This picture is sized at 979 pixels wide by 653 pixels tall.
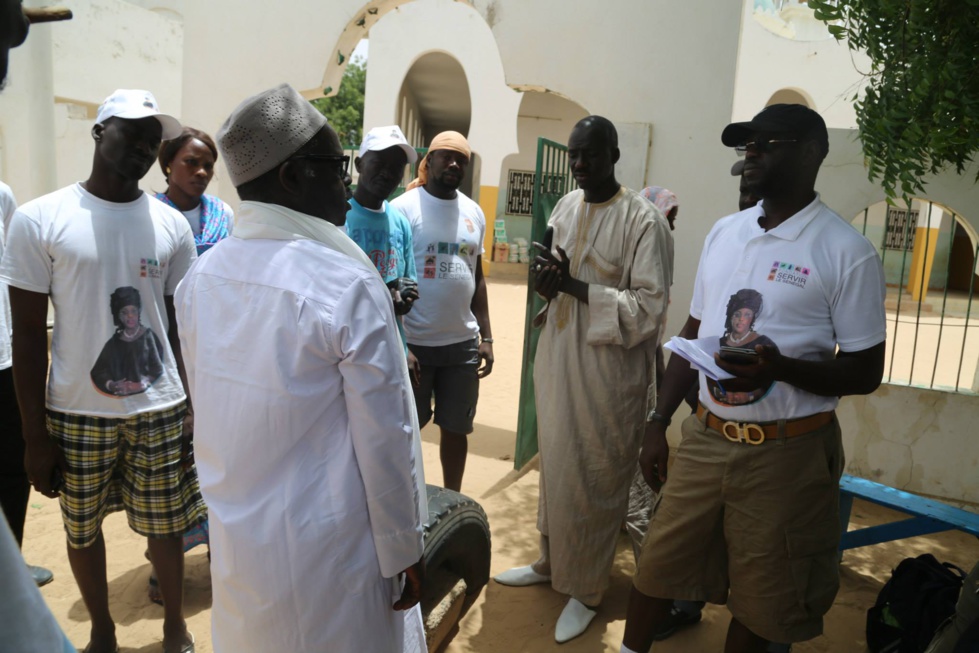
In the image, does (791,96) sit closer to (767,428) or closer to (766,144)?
(766,144)

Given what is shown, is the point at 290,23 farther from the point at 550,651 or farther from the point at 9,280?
the point at 550,651

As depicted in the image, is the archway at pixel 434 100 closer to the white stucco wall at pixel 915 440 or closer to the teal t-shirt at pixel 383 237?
the white stucco wall at pixel 915 440

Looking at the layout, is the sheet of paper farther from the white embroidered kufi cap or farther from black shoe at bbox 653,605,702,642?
black shoe at bbox 653,605,702,642

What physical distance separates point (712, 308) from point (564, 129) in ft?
60.9

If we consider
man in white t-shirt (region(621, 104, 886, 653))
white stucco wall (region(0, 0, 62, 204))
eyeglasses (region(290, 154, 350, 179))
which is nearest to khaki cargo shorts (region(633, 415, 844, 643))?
man in white t-shirt (region(621, 104, 886, 653))

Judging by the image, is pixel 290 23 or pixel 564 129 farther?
pixel 564 129

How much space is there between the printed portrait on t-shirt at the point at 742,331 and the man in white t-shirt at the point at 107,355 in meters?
2.09

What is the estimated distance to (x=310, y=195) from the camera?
1.78m

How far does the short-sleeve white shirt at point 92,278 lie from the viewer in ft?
8.48

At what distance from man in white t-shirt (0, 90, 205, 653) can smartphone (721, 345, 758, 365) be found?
6.85 ft

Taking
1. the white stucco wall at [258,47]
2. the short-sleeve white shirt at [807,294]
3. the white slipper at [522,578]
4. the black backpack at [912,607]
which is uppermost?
the white stucco wall at [258,47]

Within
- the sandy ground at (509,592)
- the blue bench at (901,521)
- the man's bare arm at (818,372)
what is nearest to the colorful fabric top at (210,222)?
the sandy ground at (509,592)

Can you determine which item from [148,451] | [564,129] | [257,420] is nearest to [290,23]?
[148,451]

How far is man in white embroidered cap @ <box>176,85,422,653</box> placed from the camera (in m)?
1.65
